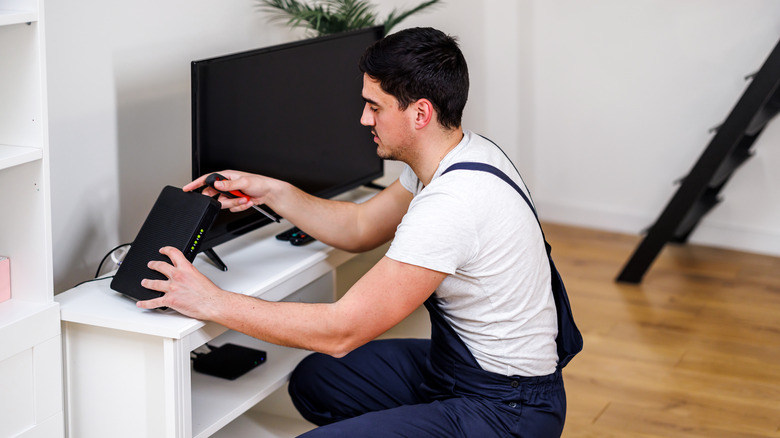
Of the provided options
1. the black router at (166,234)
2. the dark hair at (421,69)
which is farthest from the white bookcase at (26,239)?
the dark hair at (421,69)

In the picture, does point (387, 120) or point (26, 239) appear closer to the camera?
point (26, 239)

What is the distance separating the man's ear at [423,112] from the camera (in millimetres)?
1797

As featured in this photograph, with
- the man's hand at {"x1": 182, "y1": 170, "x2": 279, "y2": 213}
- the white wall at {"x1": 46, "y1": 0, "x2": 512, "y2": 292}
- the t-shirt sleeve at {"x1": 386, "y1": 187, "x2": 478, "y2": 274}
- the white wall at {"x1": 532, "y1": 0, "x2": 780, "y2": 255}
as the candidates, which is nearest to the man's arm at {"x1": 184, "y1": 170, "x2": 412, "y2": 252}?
the man's hand at {"x1": 182, "y1": 170, "x2": 279, "y2": 213}

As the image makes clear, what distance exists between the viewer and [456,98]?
5.97 ft

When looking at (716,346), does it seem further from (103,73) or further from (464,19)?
(103,73)

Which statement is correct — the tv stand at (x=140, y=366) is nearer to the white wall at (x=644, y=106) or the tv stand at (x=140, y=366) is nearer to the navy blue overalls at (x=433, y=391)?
the navy blue overalls at (x=433, y=391)

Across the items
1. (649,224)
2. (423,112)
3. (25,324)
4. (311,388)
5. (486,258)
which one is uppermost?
(423,112)

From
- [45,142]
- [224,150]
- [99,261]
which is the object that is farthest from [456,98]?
[99,261]

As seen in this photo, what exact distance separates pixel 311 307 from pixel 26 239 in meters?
0.56

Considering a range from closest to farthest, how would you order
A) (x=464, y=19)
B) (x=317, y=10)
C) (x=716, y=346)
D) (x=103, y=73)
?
(x=103, y=73) → (x=317, y=10) → (x=716, y=346) → (x=464, y=19)

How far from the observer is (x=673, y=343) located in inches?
125

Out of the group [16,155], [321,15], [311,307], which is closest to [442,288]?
[311,307]

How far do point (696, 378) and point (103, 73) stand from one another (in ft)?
6.78

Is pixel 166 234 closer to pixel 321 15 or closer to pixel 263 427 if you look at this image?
pixel 263 427
